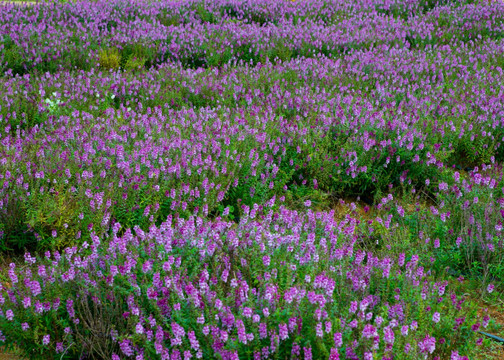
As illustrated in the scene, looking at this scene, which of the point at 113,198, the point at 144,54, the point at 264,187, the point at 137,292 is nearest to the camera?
the point at 137,292

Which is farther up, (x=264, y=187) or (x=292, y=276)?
(x=292, y=276)

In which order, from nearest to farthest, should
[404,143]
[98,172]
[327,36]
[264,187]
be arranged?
[98,172] < [264,187] < [404,143] < [327,36]

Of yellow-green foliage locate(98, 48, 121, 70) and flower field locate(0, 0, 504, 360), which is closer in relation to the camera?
flower field locate(0, 0, 504, 360)

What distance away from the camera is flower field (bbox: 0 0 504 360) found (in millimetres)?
2426

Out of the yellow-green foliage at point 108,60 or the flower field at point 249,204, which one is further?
the yellow-green foliage at point 108,60

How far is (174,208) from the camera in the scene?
3.73 metres

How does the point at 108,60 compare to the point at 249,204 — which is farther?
the point at 108,60

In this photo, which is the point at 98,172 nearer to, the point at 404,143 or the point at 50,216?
the point at 50,216

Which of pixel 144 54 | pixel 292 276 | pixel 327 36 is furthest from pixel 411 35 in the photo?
pixel 292 276

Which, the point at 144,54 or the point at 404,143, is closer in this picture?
the point at 404,143

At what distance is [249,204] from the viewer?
13.9 ft

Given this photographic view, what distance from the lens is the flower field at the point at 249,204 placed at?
2.43 m

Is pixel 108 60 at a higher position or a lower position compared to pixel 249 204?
higher

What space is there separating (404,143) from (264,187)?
4.84 feet
